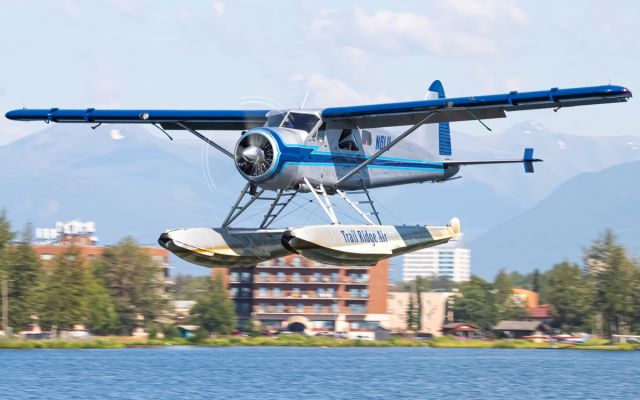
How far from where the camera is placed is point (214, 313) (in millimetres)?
93312

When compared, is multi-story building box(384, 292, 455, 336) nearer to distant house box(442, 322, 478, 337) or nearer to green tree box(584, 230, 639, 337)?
distant house box(442, 322, 478, 337)

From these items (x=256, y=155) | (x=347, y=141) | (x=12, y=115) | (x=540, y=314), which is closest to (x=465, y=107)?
(x=347, y=141)

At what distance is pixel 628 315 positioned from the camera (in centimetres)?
8888

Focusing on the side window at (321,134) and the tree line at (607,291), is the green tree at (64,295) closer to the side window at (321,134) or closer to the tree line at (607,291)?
the tree line at (607,291)

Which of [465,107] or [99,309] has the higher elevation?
[465,107]

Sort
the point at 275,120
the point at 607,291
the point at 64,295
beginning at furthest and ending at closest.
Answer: the point at 607,291 < the point at 64,295 < the point at 275,120

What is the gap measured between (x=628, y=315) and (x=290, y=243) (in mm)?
70638

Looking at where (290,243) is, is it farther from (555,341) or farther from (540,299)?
(540,299)

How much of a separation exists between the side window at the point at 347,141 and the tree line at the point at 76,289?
54.4m

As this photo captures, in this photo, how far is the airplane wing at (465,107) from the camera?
2281 cm

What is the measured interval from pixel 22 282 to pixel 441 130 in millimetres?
52723

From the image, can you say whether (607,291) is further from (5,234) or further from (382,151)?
(382,151)

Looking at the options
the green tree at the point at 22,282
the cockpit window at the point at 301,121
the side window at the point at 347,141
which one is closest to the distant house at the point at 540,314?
the green tree at the point at 22,282

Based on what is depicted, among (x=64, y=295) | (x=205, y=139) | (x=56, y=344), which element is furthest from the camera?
(x=64, y=295)
